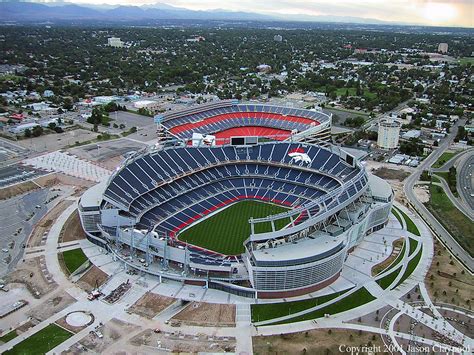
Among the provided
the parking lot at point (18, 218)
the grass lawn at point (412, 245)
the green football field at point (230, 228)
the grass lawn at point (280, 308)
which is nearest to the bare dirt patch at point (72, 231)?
the parking lot at point (18, 218)

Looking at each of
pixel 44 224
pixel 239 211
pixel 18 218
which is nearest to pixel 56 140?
pixel 18 218

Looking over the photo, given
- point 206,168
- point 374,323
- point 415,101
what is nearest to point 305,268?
point 374,323

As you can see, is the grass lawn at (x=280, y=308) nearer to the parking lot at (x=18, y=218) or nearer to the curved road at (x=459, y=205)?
the parking lot at (x=18, y=218)

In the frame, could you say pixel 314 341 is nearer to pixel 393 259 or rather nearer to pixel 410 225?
pixel 393 259

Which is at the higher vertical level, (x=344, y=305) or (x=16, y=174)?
(x=344, y=305)

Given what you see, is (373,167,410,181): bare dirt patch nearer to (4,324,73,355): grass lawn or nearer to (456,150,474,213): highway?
(456,150,474,213): highway

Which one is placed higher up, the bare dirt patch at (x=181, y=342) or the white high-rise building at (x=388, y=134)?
the white high-rise building at (x=388, y=134)

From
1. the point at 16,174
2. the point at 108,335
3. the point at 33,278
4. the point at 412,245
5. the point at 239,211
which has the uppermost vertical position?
the point at 239,211
